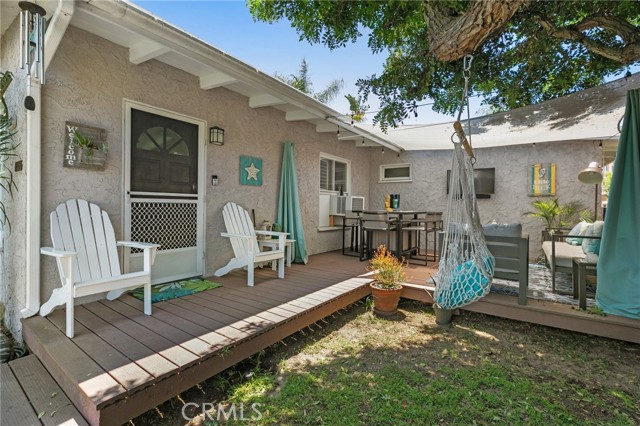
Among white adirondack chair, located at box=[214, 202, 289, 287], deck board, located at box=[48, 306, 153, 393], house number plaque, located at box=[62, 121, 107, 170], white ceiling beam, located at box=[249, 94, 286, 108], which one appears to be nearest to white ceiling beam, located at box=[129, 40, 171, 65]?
house number plaque, located at box=[62, 121, 107, 170]

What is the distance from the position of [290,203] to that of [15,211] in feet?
11.1

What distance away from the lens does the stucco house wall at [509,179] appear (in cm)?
588

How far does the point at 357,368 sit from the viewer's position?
2551 millimetres

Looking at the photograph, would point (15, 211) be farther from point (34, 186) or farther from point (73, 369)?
point (73, 369)

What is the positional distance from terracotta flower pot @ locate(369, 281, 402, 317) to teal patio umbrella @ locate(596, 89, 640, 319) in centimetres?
200

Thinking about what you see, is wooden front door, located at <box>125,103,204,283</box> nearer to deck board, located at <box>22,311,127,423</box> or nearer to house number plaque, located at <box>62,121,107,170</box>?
house number plaque, located at <box>62,121,107,170</box>

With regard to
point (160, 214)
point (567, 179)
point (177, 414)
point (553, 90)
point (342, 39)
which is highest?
point (342, 39)

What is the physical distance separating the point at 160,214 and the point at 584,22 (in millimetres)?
4863

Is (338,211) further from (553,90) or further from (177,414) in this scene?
(177,414)

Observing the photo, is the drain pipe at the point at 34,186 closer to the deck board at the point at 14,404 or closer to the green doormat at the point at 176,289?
the deck board at the point at 14,404

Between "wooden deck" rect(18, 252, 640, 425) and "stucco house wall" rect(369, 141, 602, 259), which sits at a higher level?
"stucco house wall" rect(369, 141, 602, 259)

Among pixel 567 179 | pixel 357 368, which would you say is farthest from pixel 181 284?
pixel 567 179

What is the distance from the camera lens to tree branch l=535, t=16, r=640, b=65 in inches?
105

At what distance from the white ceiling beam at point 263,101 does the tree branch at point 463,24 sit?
7.16 ft
